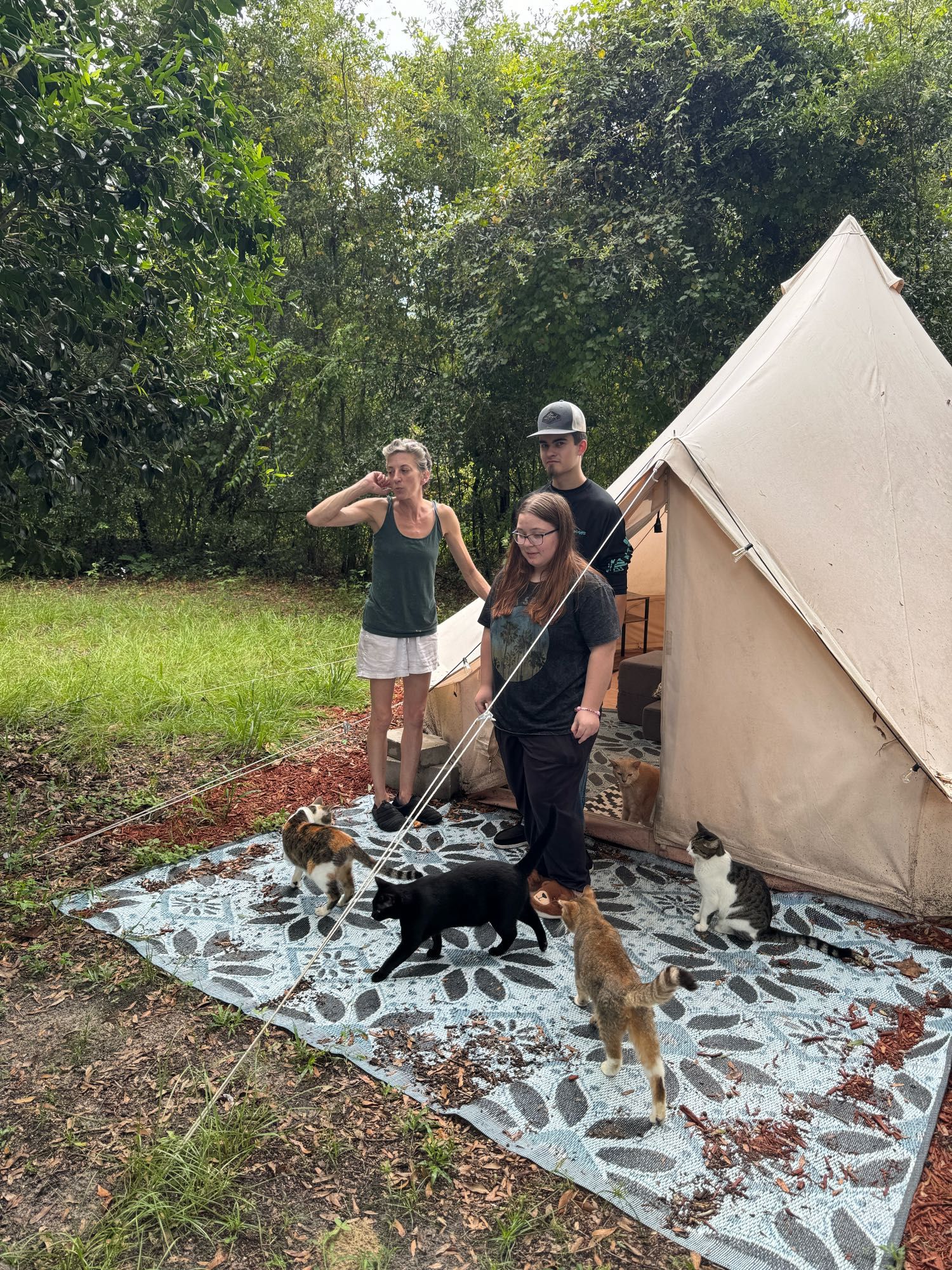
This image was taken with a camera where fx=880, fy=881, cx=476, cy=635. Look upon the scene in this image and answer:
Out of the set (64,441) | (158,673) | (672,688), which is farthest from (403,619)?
(158,673)

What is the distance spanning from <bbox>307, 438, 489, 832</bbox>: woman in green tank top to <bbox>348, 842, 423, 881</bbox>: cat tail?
0.39 meters

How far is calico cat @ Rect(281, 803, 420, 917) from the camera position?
3.45 metres

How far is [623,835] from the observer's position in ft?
13.5

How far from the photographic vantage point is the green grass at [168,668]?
5645mm

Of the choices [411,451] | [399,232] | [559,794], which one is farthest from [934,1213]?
[399,232]

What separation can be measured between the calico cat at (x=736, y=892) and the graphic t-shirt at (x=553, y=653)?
68cm

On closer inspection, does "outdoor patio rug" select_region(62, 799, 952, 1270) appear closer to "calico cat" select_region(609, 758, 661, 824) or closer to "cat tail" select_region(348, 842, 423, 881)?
"cat tail" select_region(348, 842, 423, 881)

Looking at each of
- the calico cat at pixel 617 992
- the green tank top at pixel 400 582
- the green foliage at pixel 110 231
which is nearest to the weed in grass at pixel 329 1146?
the calico cat at pixel 617 992

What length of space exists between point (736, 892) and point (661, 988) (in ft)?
3.34

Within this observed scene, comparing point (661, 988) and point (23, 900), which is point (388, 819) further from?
point (661, 988)

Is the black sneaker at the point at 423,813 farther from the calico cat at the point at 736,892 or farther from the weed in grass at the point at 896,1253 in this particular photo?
the weed in grass at the point at 896,1253

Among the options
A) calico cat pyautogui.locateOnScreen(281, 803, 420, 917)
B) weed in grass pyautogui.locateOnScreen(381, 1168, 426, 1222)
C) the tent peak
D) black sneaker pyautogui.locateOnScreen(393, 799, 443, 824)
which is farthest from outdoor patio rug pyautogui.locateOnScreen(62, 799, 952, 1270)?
the tent peak

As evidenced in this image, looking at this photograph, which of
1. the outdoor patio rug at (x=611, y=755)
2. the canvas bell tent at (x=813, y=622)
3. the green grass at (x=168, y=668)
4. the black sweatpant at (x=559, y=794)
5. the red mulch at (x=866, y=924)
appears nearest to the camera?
the red mulch at (x=866, y=924)

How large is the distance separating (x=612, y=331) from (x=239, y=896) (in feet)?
25.0
